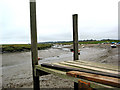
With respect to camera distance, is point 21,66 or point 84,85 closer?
point 84,85

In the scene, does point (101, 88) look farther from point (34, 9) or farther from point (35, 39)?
point (34, 9)

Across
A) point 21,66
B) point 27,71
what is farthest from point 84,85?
point 21,66

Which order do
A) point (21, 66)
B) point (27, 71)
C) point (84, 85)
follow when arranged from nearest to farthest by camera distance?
point (84, 85) < point (27, 71) < point (21, 66)

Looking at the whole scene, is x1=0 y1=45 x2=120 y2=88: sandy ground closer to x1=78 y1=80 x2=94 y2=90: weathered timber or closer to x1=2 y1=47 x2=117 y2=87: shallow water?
x1=2 y1=47 x2=117 y2=87: shallow water

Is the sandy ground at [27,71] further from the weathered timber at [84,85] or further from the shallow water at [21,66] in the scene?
the weathered timber at [84,85]

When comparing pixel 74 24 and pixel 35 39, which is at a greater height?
pixel 74 24

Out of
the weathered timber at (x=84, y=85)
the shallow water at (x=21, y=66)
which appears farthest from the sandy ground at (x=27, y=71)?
the weathered timber at (x=84, y=85)

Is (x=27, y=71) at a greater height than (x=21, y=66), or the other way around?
(x=27, y=71)

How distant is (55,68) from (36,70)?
1.05m

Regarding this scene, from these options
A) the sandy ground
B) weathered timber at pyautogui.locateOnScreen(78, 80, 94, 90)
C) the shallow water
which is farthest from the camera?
the shallow water

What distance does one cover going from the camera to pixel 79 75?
2.24 m

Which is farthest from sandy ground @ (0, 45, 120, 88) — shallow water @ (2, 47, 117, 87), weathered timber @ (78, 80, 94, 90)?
weathered timber @ (78, 80, 94, 90)

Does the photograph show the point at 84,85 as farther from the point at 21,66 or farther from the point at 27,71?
the point at 21,66

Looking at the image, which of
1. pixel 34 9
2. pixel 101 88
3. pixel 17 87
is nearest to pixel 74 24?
pixel 34 9
